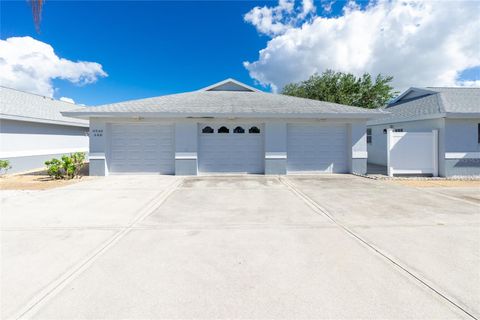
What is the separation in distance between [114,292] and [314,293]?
2.29m

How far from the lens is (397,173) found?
10562 millimetres

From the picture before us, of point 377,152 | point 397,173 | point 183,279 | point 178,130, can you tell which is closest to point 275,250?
point 183,279

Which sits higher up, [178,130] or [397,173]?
[178,130]

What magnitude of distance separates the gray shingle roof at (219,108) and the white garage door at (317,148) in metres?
0.87

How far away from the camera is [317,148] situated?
1133 cm

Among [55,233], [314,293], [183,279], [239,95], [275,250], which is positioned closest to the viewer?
[314,293]

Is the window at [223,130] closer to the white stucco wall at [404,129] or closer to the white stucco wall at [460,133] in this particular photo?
the white stucco wall at [404,129]

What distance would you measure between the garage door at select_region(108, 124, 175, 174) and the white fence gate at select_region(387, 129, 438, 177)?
10.4 m

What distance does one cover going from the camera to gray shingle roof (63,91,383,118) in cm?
1027

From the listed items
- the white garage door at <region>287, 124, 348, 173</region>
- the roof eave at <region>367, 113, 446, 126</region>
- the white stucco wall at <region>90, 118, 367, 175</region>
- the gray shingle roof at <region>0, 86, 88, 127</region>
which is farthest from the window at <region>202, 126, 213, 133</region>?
the roof eave at <region>367, 113, 446, 126</region>

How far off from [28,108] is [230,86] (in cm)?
1277

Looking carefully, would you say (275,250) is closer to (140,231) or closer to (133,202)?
(140,231)

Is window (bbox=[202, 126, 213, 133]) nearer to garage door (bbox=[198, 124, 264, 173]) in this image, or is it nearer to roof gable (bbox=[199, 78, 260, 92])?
garage door (bbox=[198, 124, 264, 173])

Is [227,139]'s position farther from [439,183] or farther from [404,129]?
[404,129]
